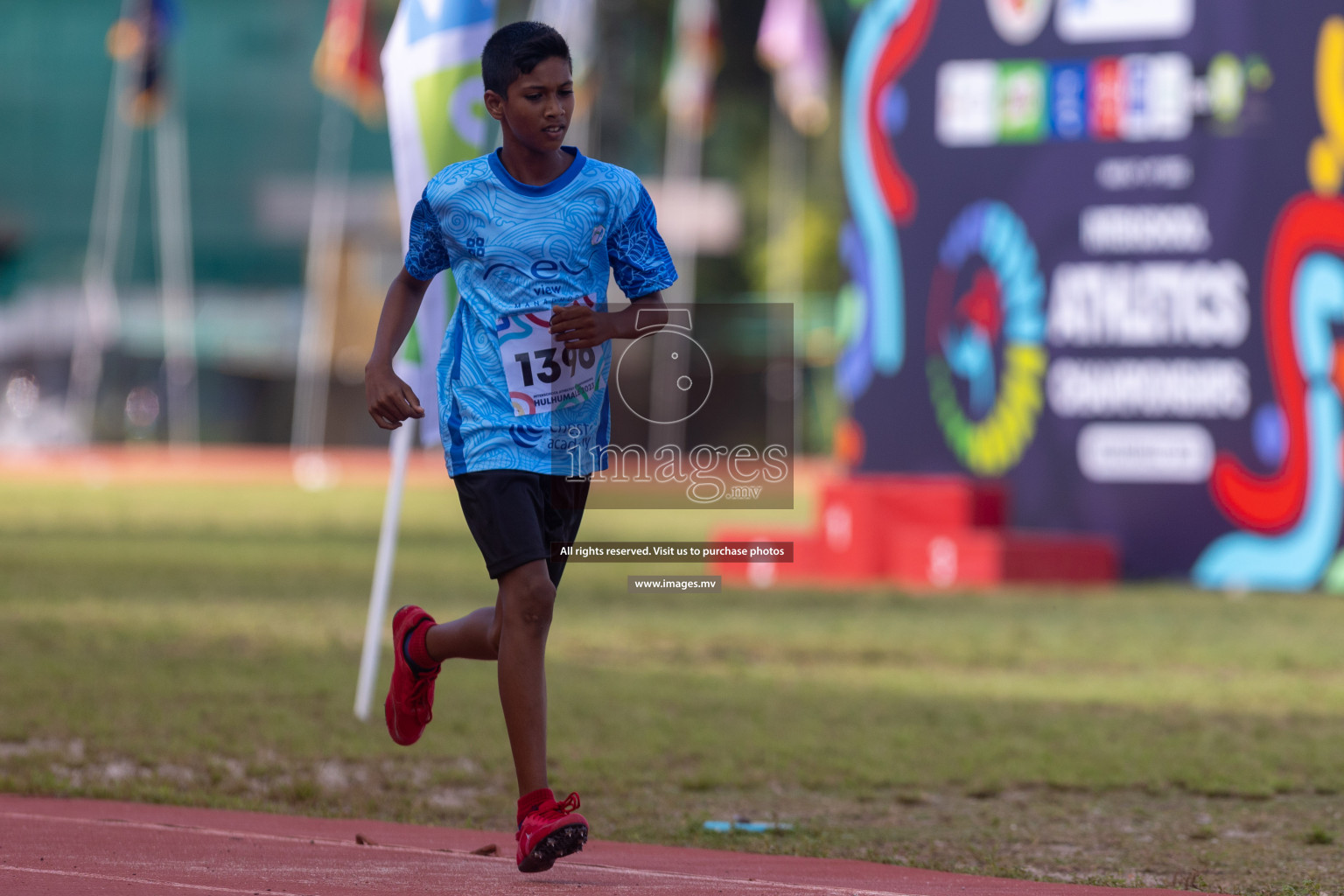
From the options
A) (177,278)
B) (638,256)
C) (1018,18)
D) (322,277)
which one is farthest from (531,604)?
(177,278)

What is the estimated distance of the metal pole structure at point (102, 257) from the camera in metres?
46.5

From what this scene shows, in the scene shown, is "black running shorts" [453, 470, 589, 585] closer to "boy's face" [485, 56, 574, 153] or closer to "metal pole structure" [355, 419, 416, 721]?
"boy's face" [485, 56, 574, 153]

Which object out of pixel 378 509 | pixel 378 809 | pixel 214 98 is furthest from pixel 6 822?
pixel 214 98

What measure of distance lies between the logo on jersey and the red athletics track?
1299 cm

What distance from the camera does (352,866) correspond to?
5.31 meters

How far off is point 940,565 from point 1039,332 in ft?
7.92

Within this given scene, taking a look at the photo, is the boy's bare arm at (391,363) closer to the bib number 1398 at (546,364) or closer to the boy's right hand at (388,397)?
the boy's right hand at (388,397)

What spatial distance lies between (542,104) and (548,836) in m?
1.95

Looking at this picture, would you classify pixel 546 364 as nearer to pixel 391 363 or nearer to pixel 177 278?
pixel 391 363

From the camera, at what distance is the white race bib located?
17.2 feet

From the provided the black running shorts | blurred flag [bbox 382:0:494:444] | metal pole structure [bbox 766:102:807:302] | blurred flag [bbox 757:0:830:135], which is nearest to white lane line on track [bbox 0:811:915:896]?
the black running shorts

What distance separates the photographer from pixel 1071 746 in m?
8.52

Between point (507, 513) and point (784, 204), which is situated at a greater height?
point (784, 204)

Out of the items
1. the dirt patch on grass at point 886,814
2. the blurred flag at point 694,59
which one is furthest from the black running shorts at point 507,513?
the blurred flag at point 694,59
